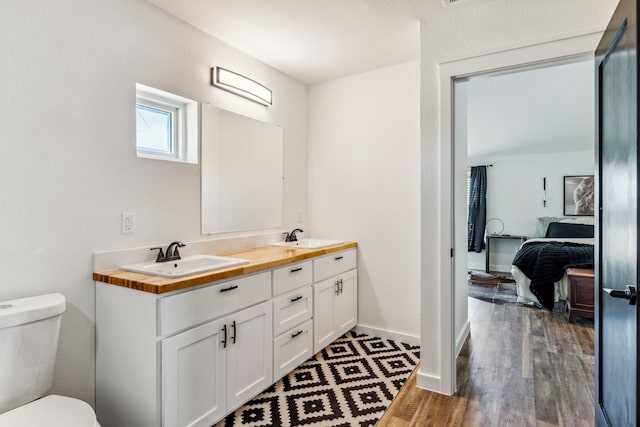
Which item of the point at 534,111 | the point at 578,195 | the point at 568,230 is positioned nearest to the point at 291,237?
the point at 534,111

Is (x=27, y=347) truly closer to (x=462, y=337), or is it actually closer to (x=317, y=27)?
(x=317, y=27)

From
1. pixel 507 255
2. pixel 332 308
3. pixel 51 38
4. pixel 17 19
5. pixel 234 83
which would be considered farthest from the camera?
pixel 507 255

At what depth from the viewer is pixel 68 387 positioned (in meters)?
1.72

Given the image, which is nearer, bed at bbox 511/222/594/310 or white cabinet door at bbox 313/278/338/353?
white cabinet door at bbox 313/278/338/353

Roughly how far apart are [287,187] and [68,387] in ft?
6.77

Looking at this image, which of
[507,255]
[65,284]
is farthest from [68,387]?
[507,255]

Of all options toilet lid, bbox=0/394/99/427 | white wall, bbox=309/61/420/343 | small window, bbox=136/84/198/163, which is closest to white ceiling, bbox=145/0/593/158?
white wall, bbox=309/61/420/343

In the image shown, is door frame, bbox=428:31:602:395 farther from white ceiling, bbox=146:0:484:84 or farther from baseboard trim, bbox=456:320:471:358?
baseboard trim, bbox=456:320:471:358

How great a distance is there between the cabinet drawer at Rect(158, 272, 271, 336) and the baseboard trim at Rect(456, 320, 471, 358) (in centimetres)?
160

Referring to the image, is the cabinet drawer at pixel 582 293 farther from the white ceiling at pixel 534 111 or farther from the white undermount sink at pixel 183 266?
the white undermount sink at pixel 183 266

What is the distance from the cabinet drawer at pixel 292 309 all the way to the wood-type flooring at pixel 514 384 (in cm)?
79

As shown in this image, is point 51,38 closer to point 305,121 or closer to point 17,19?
point 17,19

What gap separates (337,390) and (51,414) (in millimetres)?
1481

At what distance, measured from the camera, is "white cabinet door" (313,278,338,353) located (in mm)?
2639
